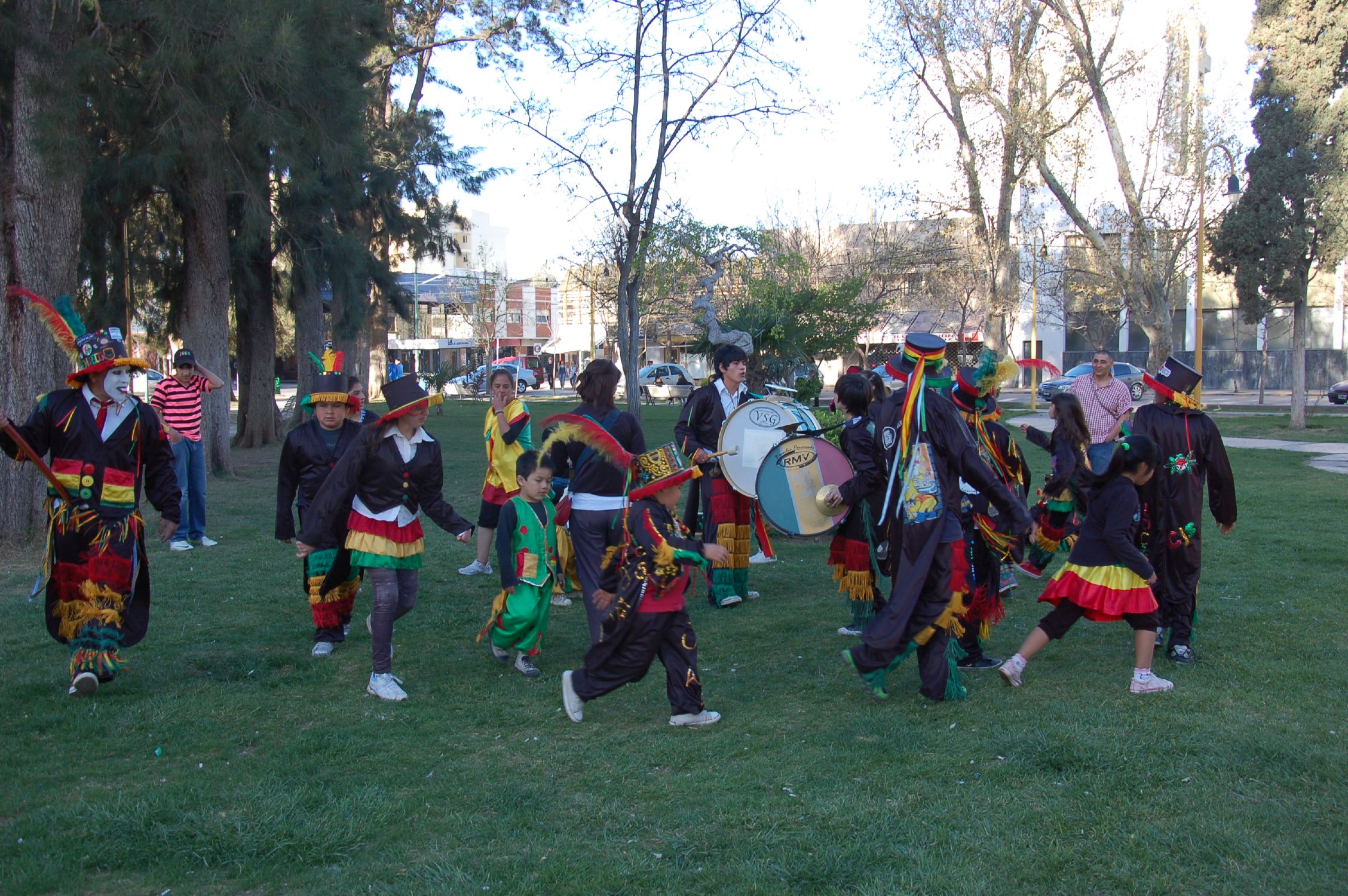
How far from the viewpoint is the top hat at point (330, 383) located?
19.8ft

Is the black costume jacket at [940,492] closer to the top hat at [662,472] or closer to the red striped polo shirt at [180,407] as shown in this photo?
the top hat at [662,472]

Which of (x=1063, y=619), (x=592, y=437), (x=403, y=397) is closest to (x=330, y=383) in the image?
(x=403, y=397)

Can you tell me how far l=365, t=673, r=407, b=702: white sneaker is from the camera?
5.27 metres

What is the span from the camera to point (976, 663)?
18.6 ft

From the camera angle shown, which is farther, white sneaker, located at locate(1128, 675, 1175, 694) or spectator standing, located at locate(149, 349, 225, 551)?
spectator standing, located at locate(149, 349, 225, 551)

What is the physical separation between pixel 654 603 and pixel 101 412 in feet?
10.4

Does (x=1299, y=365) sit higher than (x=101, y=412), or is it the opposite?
(x=1299, y=365)

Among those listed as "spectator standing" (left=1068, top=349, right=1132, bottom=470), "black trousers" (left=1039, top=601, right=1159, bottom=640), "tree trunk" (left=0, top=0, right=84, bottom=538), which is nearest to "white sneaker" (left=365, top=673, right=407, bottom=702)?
"black trousers" (left=1039, top=601, right=1159, bottom=640)

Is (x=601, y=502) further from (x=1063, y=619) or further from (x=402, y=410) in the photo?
(x=1063, y=619)

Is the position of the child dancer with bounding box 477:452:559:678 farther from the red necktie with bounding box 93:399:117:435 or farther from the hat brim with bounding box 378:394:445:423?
the red necktie with bounding box 93:399:117:435

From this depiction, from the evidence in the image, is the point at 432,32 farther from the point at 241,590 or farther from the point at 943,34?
the point at 241,590

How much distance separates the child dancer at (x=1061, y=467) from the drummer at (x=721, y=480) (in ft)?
6.73

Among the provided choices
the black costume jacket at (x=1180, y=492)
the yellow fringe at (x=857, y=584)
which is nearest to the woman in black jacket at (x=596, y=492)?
the yellow fringe at (x=857, y=584)

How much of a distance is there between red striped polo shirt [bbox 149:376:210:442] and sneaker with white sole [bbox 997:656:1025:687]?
7.79 m
